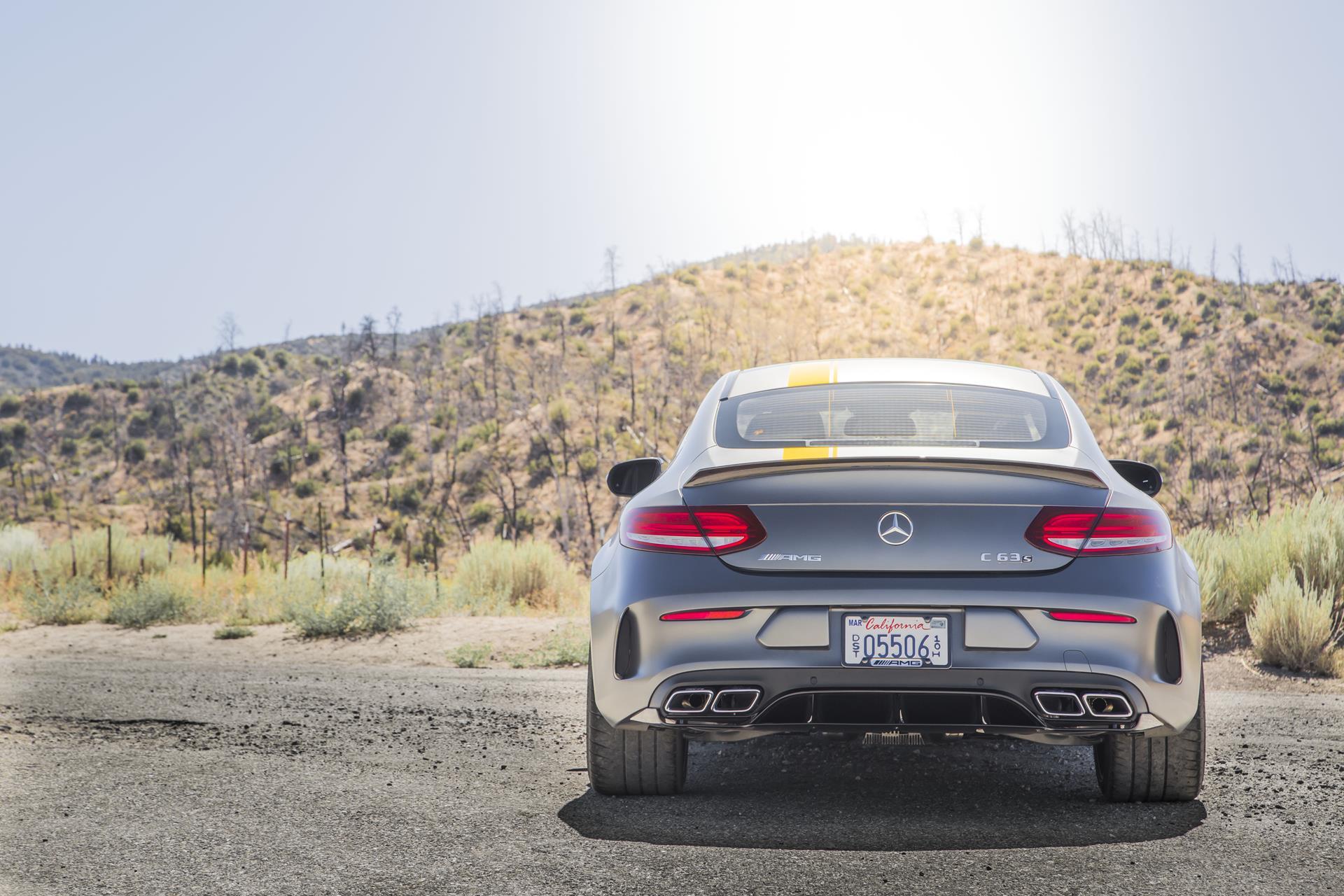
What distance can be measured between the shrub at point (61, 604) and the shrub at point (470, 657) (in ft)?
21.9

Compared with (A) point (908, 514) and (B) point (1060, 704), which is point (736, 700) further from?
(B) point (1060, 704)

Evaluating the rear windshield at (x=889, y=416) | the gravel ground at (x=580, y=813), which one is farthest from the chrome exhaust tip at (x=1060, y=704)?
the rear windshield at (x=889, y=416)

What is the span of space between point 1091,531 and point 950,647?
2.07 ft

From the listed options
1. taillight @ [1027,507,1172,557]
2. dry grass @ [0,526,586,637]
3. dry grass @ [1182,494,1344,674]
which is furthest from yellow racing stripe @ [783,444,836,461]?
dry grass @ [0,526,586,637]

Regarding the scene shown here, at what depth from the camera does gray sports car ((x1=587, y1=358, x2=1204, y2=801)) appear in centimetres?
388

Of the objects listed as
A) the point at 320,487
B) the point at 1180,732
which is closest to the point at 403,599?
the point at 1180,732

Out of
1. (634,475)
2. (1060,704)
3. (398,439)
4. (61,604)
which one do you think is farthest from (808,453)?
(398,439)

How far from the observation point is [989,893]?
3469mm

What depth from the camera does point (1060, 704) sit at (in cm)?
390

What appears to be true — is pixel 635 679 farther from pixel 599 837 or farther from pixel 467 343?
pixel 467 343

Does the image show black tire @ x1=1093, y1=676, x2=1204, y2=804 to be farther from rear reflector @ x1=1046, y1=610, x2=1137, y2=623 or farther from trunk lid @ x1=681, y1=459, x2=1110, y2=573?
trunk lid @ x1=681, y1=459, x2=1110, y2=573

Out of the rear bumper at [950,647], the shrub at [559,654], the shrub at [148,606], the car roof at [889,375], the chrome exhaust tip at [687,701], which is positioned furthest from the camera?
the shrub at [148,606]

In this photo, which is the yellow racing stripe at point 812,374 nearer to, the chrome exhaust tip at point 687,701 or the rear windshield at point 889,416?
the rear windshield at point 889,416

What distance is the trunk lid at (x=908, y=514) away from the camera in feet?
12.9
